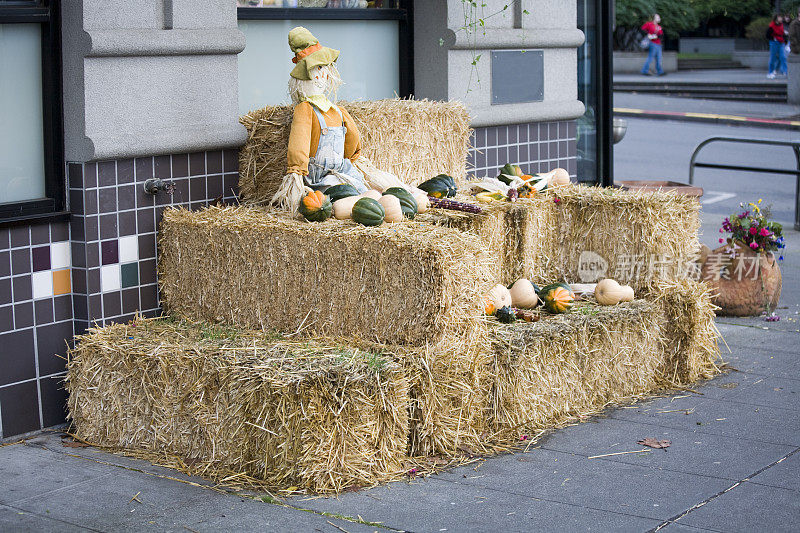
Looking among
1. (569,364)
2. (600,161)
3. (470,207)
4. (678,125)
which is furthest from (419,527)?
(678,125)

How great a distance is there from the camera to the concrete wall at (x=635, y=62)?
119 ft

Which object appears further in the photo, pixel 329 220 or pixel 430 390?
pixel 329 220

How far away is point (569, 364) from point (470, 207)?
1.12 metres

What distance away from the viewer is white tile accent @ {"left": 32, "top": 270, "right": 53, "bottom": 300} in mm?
6035

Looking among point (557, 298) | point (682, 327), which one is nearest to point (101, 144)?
point (557, 298)

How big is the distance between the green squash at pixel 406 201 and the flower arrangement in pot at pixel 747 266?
336 cm

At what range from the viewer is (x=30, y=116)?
240 inches

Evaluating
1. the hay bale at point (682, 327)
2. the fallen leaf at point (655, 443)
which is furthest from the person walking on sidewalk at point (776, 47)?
the fallen leaf at point (655, 443)

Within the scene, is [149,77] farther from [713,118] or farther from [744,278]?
[713,118]

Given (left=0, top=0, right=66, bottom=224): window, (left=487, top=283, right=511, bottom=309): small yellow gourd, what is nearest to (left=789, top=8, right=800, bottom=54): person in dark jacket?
(left=487, top=283, right=511, bottom=309): small yellow gourd

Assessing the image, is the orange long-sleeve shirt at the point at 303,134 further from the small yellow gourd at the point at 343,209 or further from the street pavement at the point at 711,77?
the street pavement at the point at 711,77

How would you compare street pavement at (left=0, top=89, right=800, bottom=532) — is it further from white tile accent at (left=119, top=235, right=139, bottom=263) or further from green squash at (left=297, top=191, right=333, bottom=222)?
green squash at (left=297, top=191, right=333, bottom=222)

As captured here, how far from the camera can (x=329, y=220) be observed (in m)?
6.17

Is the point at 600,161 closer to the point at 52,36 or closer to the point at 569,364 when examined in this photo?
the point at 569,364
